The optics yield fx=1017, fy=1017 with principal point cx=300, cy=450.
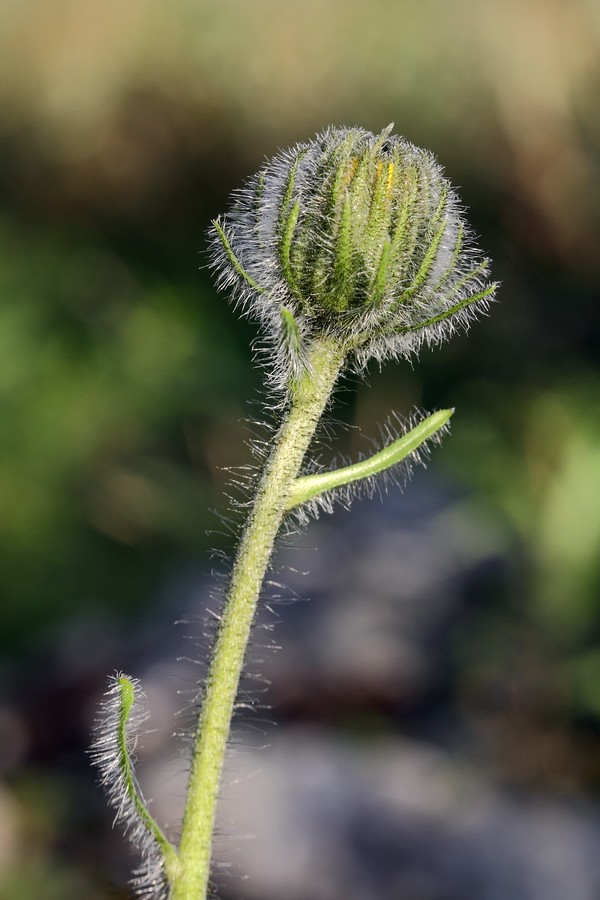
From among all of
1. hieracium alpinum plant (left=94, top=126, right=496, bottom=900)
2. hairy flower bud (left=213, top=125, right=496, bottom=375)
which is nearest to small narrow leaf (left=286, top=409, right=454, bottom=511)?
hieracium alpinum plant (left=94, top=126, right=496, bottom=900)

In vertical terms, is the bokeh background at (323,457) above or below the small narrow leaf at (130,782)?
above

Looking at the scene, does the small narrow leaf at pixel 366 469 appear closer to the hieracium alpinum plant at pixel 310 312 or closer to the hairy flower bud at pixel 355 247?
the hieracium alpinum plant at pixel 310 312

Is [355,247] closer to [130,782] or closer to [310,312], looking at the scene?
[310,312]

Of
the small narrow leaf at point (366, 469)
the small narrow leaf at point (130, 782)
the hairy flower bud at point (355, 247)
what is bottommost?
the small narrow leaf at point (130, 782)

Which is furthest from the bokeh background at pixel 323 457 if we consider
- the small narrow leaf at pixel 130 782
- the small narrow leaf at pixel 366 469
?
the small narrow leaf at pixel 366 469

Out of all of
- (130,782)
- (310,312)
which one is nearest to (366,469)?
(310,312)

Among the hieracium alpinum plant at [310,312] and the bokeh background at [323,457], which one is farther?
the bokeh background at [323,457]

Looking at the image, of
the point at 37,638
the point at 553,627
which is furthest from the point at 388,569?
the point at 37,638
